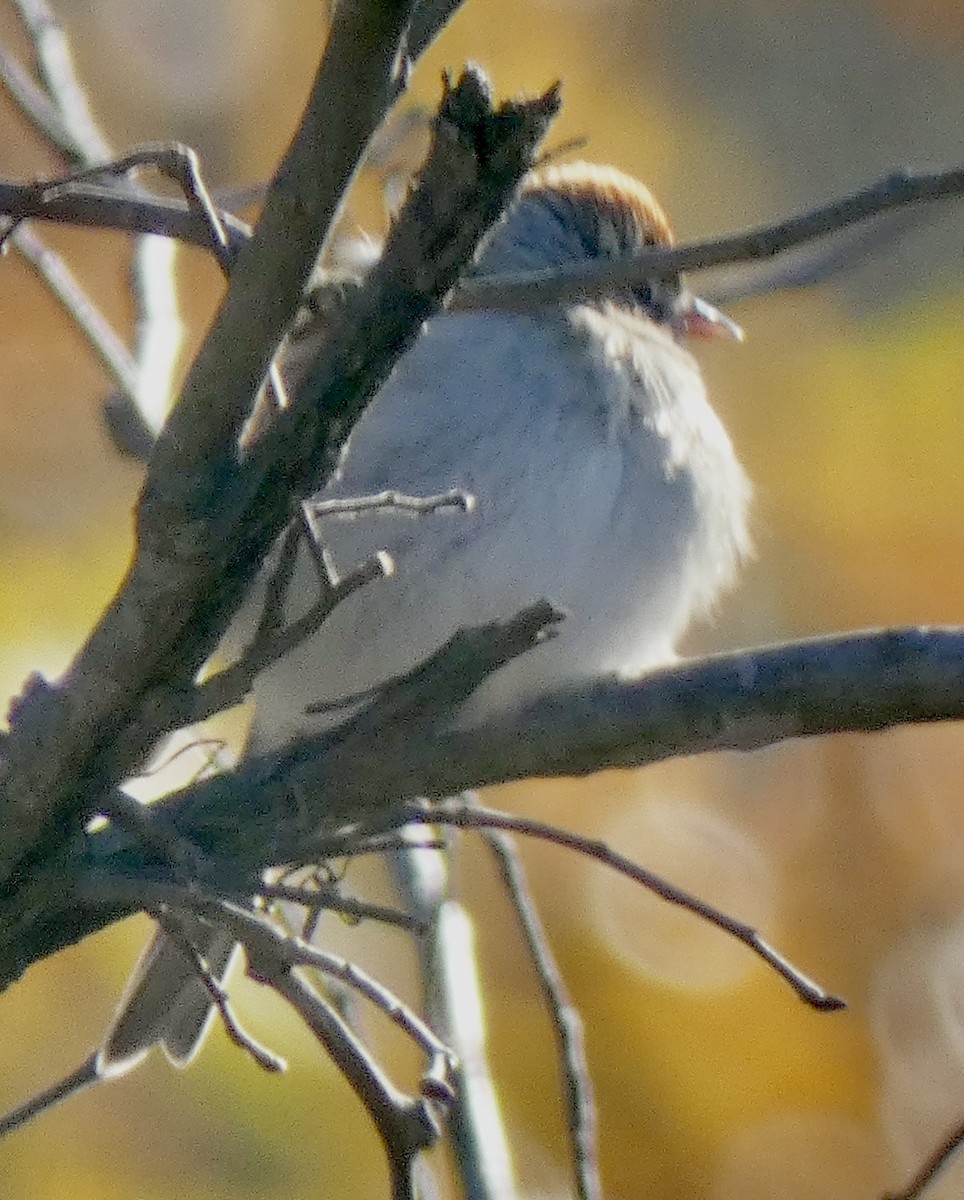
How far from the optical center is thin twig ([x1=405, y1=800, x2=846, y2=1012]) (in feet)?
4.45

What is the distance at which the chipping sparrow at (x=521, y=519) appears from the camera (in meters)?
2.04

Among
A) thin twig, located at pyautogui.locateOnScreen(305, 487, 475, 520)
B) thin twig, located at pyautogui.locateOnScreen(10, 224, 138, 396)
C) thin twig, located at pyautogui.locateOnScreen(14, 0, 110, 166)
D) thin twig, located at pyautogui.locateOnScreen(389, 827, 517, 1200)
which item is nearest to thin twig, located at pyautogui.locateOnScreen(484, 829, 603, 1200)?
thin twig, located at pyautogui.locateOnScreen(389, 827, 517, 1200)

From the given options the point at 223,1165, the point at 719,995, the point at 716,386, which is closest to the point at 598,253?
the point at 716,386

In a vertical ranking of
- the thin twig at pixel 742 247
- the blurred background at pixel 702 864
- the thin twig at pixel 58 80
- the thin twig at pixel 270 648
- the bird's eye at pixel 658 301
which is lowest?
the blurred background at pixel 702 864

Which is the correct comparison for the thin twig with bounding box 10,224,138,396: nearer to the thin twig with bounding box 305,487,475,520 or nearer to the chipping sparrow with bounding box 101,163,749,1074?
the chipping sparrow with bounding box 101,163,749,1074

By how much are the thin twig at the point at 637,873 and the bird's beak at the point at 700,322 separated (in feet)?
4.56

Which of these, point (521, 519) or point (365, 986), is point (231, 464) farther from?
point (521, 519)

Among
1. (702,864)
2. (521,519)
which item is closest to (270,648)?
(521,519)

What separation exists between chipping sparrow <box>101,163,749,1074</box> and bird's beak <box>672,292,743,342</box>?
270mm

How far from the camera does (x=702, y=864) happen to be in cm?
328

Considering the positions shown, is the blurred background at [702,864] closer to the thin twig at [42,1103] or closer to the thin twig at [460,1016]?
the thin twig at [460,1016]

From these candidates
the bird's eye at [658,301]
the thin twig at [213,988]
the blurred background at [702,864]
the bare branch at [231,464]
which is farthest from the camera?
the blurred background at [702,864]

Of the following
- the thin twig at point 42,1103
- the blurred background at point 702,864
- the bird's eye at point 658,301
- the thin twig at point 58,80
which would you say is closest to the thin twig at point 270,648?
the thin twig at point 42,1103

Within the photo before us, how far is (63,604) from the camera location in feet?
10.0
